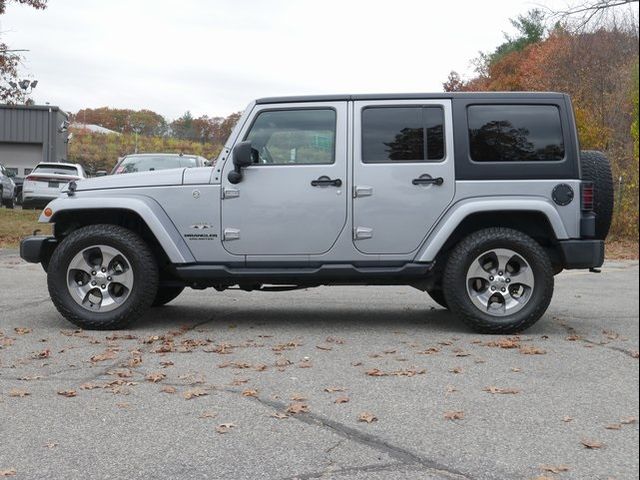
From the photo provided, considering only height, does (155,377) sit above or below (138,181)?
below

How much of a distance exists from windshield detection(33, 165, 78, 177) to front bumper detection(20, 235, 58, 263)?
Result: 1659 cm

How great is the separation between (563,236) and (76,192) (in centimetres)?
427

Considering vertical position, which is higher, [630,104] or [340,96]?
[340,96]

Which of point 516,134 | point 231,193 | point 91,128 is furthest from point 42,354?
point 91,128

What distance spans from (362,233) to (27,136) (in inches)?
1681

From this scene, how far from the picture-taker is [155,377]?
16.8 feet

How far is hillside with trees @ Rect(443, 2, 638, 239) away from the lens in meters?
1.55

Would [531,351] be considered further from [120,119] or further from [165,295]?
[120,119]

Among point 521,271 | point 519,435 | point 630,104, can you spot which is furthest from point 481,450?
point 521,271

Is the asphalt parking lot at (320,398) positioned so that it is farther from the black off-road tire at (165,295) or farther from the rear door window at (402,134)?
the rear door window at (402,134)

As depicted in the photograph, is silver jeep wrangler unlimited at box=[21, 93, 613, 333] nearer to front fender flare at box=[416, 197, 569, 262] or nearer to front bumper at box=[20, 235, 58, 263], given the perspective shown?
front fender flare at box=[416, 197, 569, 262]

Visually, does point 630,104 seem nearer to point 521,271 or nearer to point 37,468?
point 37,468

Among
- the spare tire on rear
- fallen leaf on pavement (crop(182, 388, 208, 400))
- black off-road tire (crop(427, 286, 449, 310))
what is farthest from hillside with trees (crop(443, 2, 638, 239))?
fallen leaf on pavement (crop(182, 388, 208, 400))

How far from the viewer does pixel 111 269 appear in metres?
6.91
